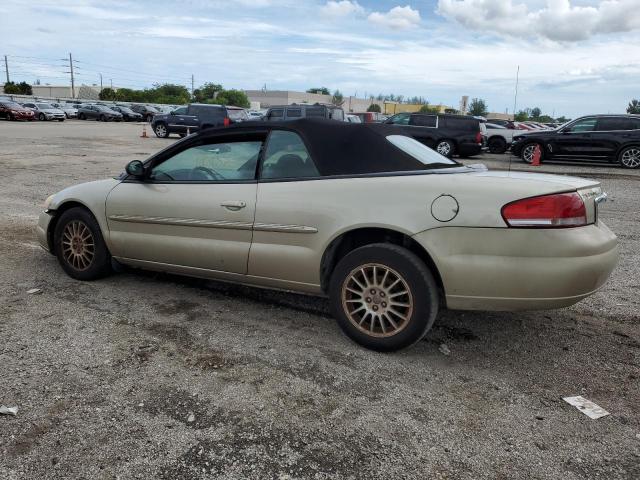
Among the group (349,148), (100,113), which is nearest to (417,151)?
(349,148)

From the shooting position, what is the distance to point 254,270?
153 inches

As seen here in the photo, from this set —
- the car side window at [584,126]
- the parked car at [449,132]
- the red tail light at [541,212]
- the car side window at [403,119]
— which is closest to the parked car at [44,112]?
the car side window at [403,119]

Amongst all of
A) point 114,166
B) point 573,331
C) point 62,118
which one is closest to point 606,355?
point 573,331

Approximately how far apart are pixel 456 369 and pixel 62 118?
150 ft

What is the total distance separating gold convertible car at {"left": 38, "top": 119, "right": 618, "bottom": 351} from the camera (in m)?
3.09

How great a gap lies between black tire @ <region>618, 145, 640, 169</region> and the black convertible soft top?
602 inches

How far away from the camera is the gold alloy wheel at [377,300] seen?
11.0 ft

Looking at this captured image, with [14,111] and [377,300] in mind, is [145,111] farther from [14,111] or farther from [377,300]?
[377,300]

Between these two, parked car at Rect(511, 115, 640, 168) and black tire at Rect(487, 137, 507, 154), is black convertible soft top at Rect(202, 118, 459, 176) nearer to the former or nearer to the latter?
parked car at Rect(511, 115, 640, 168)

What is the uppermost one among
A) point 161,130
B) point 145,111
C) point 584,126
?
point 145,111

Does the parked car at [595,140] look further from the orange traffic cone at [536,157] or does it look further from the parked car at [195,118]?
the parked car at [195,118]

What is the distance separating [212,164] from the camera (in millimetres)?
4219

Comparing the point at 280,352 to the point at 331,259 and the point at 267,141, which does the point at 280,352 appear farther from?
the point at 267,141

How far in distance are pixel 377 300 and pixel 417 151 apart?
4.15 feet
